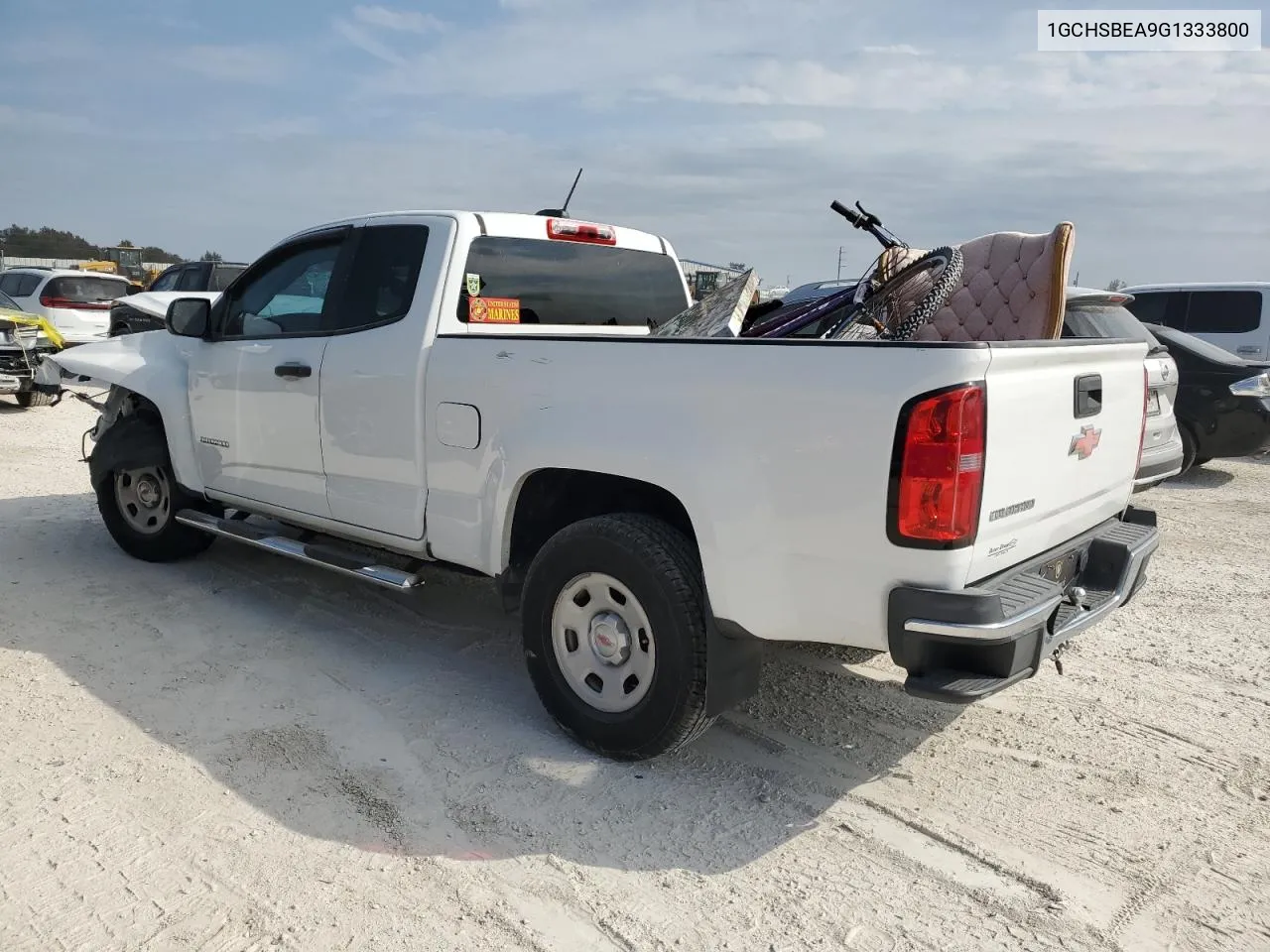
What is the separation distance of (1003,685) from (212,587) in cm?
429

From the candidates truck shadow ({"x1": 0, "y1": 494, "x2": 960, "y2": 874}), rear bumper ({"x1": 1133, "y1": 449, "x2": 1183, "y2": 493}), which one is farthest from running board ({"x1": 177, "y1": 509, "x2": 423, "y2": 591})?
rear bumper ({"x1": 1133, "y1": 449, "x2": 1183, "y2": 493})

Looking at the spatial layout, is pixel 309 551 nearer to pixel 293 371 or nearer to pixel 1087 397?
pixel 293 371

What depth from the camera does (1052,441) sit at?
2.95 m

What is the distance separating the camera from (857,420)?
2670 mm

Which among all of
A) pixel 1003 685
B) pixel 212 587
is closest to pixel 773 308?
pixel 1003 685

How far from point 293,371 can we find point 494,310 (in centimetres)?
105

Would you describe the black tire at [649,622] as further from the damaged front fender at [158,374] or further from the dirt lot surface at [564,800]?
the damaged front fender at [158,374]

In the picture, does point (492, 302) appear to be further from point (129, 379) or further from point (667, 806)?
point (129, 379)

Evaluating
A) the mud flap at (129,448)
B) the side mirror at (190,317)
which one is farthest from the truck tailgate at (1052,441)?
the mud flap at (129,448)

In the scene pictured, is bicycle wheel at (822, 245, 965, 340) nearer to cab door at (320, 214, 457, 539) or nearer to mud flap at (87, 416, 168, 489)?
cab door at (320, 214, 457, 539)

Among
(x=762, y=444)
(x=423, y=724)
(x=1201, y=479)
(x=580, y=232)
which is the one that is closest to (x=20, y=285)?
(x=580, y=232)

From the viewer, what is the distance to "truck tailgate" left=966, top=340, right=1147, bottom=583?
8.84ft

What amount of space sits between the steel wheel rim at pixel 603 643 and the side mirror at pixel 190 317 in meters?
2.84

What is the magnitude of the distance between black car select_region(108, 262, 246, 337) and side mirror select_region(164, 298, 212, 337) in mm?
10695
